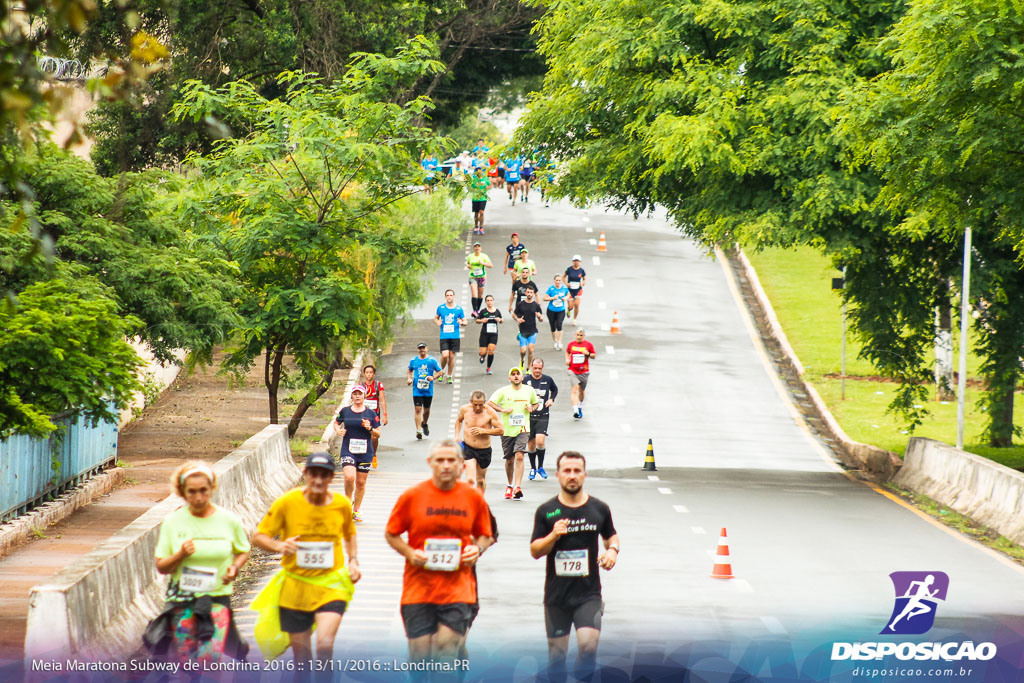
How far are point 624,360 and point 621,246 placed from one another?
1709 cm

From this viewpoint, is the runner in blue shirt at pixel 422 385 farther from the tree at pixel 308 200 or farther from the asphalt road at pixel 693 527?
the tree at pixel 308 200

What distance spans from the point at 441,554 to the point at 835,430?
21487mm

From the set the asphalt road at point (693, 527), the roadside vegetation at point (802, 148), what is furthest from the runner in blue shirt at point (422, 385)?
the roadside vegetation at point (802, 148)

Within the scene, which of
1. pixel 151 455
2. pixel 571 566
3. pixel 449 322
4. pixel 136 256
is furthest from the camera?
pixel 449 322

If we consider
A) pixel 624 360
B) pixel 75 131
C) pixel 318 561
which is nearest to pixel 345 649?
pixel 318 561

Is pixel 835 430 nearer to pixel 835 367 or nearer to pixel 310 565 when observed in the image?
pixel 835 367

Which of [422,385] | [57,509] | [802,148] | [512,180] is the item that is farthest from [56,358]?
[512,180]

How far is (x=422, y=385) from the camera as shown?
24766mm

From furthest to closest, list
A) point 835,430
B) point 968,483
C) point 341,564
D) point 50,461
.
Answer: point 835,430, point 968,483, point 50,461, point 341,564

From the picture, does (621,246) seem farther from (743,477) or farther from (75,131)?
(75,131)

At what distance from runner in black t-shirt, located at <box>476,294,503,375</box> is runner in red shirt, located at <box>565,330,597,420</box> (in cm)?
323

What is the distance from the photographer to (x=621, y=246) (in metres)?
51.0

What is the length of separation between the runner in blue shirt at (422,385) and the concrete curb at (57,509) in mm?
5541

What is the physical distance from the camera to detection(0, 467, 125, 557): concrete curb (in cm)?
1520
